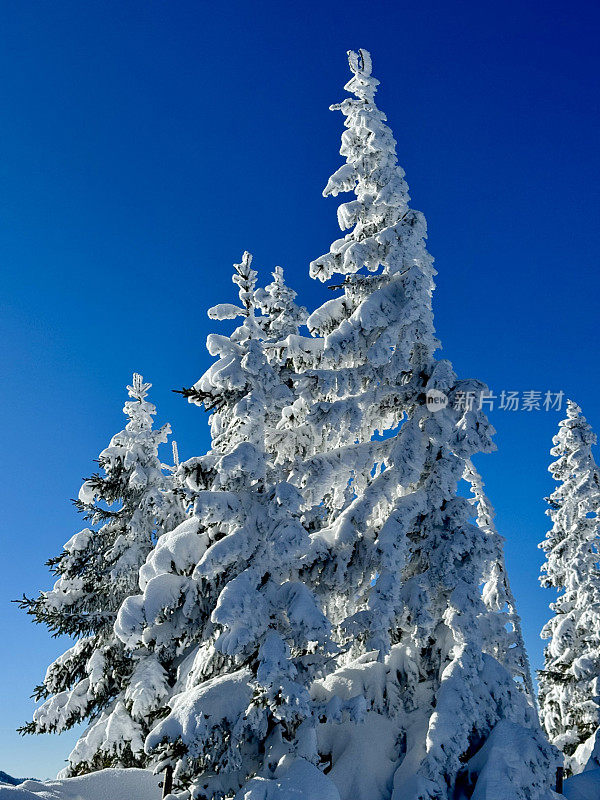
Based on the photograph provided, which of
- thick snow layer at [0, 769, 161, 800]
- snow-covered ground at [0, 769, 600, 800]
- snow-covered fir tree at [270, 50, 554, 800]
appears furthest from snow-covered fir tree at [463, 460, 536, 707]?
thick snow layer at [0, 769, 161, 800]

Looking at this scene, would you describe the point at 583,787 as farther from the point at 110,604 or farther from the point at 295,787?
the point at 110,604

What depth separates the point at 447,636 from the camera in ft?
41.6

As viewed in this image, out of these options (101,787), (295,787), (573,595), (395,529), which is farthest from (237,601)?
(573,595)

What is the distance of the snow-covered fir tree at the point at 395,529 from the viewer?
11.2 meters

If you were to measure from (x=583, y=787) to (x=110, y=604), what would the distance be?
13723 mm

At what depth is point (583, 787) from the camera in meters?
14.4

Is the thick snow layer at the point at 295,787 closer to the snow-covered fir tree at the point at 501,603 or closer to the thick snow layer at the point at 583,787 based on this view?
the snow-covered fir tree at the point at 501,603

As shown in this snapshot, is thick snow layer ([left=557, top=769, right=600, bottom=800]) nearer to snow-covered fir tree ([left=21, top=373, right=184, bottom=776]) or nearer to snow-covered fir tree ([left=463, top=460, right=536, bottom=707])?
snow-covered fir tree ([left=463, top=460, right=536, bottom=707])

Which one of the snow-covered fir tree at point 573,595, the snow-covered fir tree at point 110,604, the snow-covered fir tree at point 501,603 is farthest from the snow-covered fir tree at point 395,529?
the snow-covered fir tree at point 573,595

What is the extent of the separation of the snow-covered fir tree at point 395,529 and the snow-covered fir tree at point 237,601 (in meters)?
1.13

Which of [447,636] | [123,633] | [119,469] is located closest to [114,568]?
[119,469]

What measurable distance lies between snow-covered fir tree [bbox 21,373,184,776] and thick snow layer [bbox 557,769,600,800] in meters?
10.2

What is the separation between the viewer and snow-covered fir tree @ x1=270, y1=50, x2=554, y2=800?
11.2 meters

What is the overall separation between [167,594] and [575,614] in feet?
63.7
